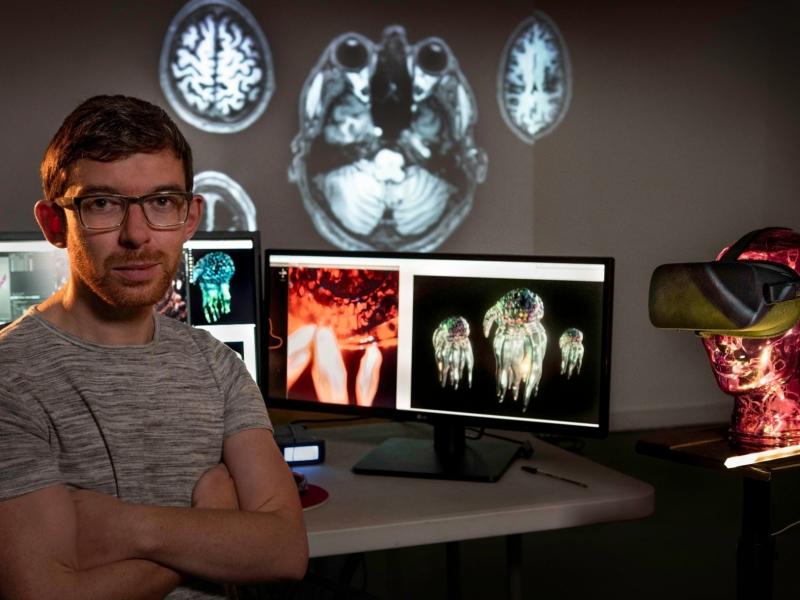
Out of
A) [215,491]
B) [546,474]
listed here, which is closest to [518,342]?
[546,474]

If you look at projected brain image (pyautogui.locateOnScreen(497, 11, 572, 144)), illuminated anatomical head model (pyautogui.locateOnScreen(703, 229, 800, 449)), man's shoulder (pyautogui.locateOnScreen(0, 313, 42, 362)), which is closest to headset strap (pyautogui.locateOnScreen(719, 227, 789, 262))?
illuminated anatomical head model (pyautogui.locateOnScreen(703, 229, 800, 449))

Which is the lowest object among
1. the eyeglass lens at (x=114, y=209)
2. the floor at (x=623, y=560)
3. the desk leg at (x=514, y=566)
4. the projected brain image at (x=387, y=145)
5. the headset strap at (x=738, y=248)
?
the floor at (x=623, y=560)

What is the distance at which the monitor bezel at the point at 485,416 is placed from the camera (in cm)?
157

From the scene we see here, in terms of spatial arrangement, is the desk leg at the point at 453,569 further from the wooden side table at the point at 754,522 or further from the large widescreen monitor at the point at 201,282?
the wooden side table at the point at 754,522

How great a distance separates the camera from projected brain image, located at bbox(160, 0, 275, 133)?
3.74m

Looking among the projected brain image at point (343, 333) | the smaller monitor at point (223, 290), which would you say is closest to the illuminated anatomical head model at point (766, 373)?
the projected brain image at point (343, 333)

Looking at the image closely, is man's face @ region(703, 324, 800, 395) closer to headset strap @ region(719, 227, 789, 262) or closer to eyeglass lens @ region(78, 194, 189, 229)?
headset strap @ region(719, 227, 789, 262)

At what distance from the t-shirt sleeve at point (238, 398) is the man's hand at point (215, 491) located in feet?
0.19

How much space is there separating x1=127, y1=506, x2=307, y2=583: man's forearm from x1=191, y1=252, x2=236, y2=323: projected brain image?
0.77 metres

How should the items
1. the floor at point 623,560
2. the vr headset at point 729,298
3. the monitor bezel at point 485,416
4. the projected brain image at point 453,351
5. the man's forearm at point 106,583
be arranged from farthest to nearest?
the floor at point 623,560, the projected brain image at point 453,351, the monitor bezel at point 485,416, the vr headset at point 729,298, the man's forearm at point 106,583

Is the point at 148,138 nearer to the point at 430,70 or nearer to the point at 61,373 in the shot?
the point at 61,373

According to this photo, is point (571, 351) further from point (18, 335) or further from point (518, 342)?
point (18, 335)

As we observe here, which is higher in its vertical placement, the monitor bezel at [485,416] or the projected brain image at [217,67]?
the projected brain image at [217,67]

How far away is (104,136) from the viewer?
3.31 feet
